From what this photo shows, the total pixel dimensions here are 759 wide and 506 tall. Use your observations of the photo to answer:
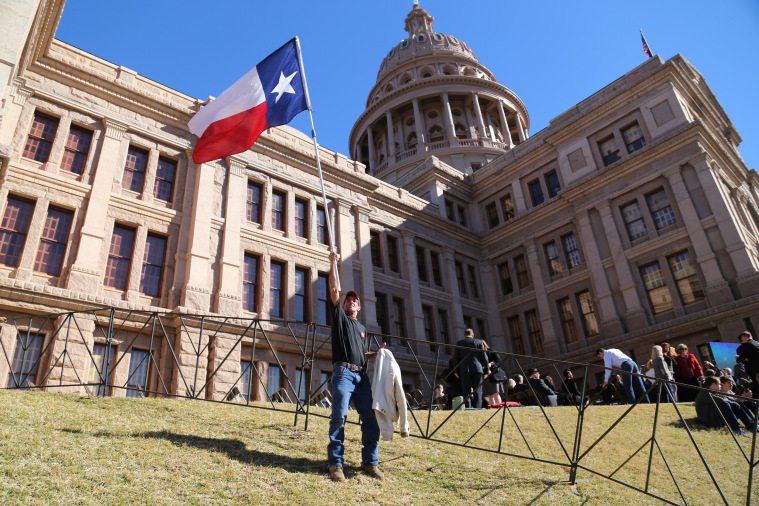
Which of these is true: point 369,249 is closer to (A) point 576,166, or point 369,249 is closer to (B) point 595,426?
(A) point 576,166

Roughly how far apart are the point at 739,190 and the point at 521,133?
84.3ft

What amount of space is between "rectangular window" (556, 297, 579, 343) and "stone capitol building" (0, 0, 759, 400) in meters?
0.12

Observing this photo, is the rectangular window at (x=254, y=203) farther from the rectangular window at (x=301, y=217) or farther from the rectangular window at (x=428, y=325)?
the rectangular window at (x=428, y=325)

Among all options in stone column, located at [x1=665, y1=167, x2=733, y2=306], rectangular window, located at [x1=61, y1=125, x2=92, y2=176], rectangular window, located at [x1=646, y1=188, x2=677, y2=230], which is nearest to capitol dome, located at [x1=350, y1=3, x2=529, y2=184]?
rectangular window, located at [x1=646, y1=188, x2=677, y2=230]

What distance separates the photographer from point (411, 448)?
27.1 feet

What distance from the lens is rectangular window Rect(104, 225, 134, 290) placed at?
59.5 feet

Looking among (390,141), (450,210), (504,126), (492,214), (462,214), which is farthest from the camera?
(504,126)

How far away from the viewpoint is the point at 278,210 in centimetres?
2422

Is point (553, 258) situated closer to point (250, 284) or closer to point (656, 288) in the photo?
→ point (656, 288)

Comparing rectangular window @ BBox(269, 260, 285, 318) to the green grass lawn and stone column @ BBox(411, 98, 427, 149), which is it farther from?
stone column @ BBox(411, 98, 427, 149)

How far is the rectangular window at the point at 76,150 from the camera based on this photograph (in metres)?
18.8

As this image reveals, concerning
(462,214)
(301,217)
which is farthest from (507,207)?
(301,217)

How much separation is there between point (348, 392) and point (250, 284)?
624 inches

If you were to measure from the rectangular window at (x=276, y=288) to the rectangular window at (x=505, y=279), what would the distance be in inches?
613
